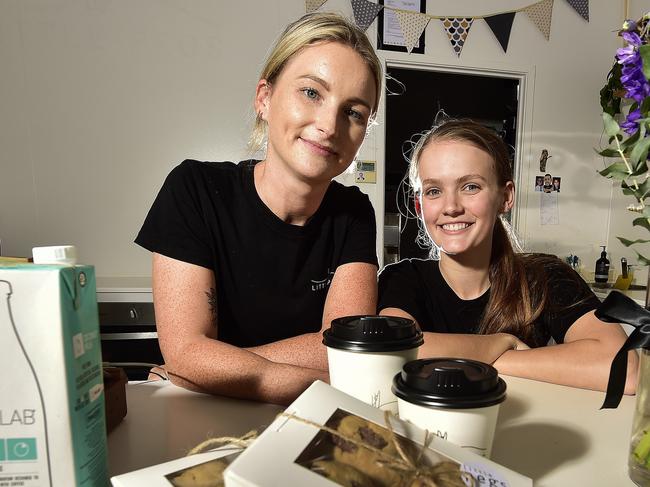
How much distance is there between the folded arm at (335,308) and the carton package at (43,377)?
49 cm

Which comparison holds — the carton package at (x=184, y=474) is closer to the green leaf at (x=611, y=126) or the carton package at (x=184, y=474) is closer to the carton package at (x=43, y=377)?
the carton package at (x=43, y=377)

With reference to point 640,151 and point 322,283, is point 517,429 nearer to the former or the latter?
point 640,151

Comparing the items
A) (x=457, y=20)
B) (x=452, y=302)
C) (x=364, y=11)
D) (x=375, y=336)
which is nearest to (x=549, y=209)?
(x=457, y=20)

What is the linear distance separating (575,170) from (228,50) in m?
2.33

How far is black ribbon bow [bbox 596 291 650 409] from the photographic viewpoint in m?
0.50

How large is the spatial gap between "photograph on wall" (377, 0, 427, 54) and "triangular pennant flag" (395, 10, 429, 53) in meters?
0.02

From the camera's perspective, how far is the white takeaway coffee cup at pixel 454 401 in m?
0.42

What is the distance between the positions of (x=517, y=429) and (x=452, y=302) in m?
0.63

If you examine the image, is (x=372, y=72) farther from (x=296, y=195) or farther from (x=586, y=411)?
(x=586, y=411)

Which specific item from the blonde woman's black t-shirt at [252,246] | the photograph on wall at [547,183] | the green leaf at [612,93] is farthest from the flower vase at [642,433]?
the photograph on wall at [547,183]

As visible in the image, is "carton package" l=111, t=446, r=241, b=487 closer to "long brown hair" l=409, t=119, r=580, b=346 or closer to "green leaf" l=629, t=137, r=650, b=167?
"green leaf" l=629, t=137, r=650, b=167

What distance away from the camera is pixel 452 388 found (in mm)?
420

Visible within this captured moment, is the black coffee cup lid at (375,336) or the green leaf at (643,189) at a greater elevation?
the green leaf at (643,189)

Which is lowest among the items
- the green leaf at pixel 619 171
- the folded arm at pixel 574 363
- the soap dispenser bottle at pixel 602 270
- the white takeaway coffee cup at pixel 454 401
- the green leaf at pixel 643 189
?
the soap dispenser bottle at pixel 602 270
